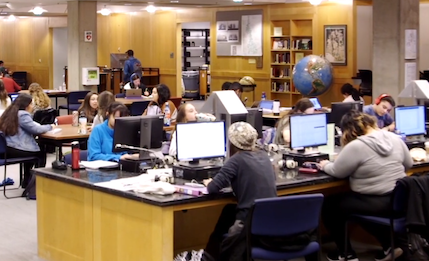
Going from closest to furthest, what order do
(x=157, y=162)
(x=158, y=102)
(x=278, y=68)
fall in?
1. (x=157, y=162)
2. (x=158, y=102)
3. (x=278, y=68)

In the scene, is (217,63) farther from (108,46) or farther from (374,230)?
(374,230)

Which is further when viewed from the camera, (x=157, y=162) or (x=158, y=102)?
(x=158, y=102)

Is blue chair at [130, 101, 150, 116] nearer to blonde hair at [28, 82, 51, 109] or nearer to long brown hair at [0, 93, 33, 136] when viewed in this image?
blonde hair at [28, 82, 51, 109]

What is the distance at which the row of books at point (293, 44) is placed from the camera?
17094 millimetres

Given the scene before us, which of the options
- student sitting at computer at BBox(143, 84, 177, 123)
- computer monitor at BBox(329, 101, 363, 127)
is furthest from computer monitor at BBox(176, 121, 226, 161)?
student sitting at computer at BBox(143, 84, 177, 123)

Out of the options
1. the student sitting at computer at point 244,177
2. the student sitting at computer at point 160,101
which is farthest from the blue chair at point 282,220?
the student sitting at computer at point 160,101

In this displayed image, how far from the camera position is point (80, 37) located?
16125mm

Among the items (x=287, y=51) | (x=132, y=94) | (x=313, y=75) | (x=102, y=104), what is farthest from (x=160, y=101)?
(x=287, y=51)

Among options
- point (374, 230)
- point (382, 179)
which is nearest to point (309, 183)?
point (382, 179)

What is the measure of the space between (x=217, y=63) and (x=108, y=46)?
4.83m

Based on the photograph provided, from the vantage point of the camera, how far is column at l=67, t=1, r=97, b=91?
53.0ft

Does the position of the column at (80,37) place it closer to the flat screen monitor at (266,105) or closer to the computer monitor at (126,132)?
the flat screen monitor at (266,105)

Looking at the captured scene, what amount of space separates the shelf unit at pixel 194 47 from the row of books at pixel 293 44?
15.3ft

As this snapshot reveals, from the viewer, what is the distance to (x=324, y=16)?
54.2ft
